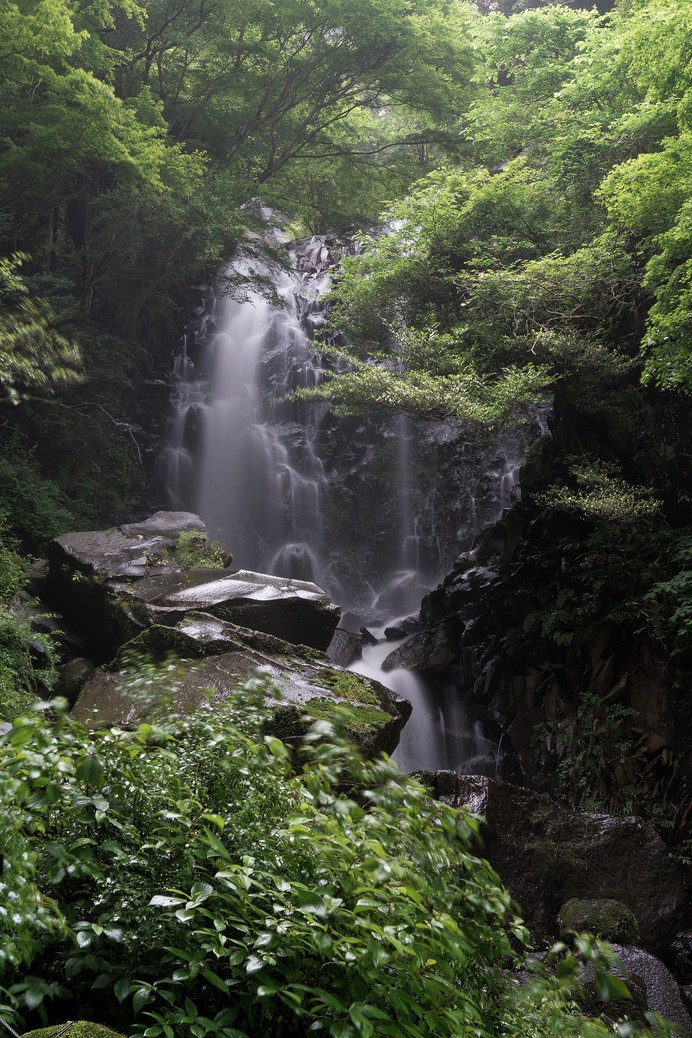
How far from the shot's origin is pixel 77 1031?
6.04ft

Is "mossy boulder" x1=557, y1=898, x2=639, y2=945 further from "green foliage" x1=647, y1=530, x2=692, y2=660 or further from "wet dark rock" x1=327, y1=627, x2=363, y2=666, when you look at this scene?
"wet dark rock" x1=327, y1=627, x2=363, y2=666

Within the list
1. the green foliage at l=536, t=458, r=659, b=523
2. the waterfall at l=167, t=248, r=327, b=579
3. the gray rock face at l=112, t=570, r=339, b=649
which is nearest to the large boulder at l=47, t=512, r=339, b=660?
the gray rock face at l=112, t=570, r=339, b=649

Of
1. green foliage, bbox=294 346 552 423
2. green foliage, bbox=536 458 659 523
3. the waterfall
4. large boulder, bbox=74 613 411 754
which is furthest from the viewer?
the waterfall

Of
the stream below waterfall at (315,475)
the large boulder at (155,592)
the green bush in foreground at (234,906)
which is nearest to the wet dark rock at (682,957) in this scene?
the large boulder at (155,592)

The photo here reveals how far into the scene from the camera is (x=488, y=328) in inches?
462

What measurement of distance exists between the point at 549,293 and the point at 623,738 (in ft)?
21.8

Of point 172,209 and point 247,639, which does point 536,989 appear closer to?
point 247,639

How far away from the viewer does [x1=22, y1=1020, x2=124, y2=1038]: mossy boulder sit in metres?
1.81

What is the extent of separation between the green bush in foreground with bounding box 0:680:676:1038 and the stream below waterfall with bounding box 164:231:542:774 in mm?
12672

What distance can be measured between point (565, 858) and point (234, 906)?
5.94 metres

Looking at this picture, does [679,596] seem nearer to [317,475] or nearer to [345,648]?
[345,648]

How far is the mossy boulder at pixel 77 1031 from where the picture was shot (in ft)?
5.94

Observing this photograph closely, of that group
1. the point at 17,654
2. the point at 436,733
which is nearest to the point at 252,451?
the point at 436,733

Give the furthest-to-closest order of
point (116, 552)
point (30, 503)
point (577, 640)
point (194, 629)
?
point (30, 503)
point (577, 640)
point (116, 552)
point (194, 629)
